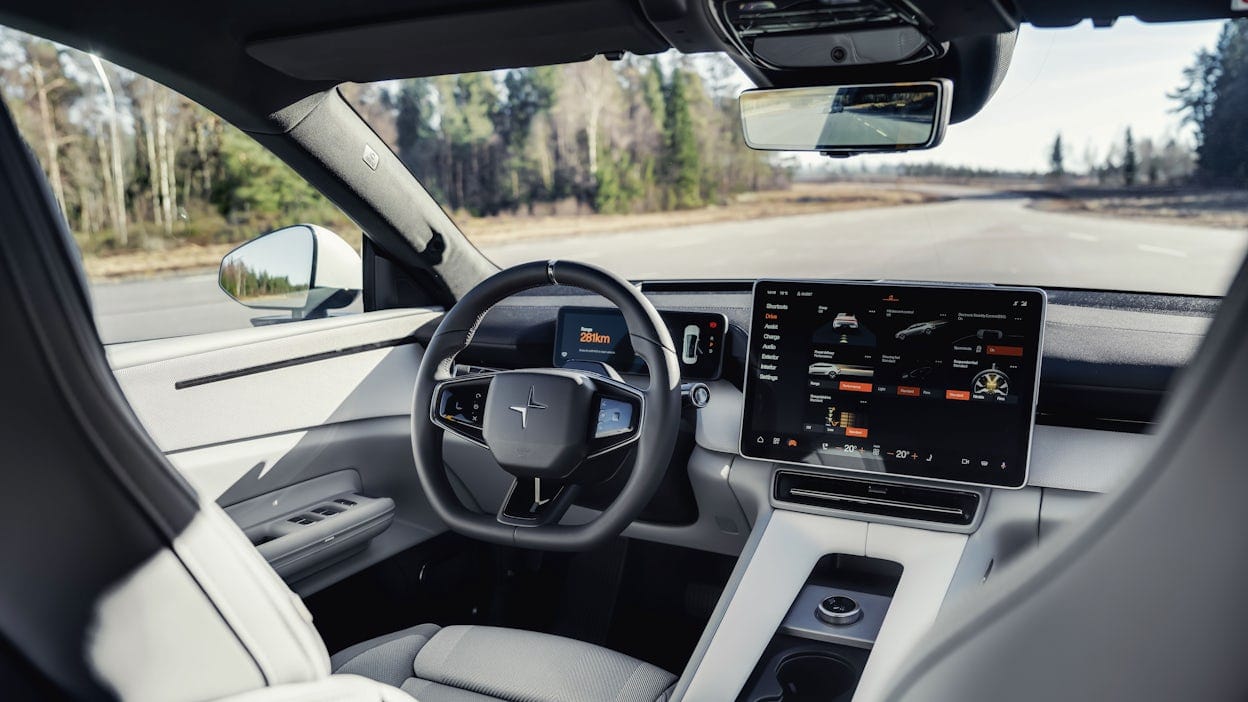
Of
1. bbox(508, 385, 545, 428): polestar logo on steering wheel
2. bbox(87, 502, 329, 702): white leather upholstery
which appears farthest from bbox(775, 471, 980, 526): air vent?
bbox(87, 502, 329, 702): white leather upholstery

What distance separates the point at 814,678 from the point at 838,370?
811 millimetres

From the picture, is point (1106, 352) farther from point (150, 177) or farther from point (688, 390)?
point (150, 177)


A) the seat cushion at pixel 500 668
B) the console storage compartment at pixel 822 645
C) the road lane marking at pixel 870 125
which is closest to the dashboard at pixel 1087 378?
the console storage compartment at pixel 822 645

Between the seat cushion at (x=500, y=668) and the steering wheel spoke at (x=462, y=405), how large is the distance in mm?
515

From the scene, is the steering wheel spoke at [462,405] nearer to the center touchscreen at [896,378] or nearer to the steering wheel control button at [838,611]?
the center touchscreen at [896,378]

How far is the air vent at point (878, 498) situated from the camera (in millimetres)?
2502

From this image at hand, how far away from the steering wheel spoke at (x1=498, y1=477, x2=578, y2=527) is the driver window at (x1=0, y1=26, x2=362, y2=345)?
110cm

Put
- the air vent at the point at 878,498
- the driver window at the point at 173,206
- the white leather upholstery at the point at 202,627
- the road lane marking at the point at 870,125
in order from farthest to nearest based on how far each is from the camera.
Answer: the driver window at the point at 173,206 → the air vent at the point at 878,498 → the road lane marking at the point at 870,125 → the white leather upholstery at the point at 202,627

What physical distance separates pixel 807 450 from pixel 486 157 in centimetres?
1283

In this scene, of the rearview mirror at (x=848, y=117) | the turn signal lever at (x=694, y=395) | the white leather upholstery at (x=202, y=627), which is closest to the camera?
the white leather upholstery at (x=202, y=627)

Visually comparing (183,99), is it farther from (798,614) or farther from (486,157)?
(486,157)

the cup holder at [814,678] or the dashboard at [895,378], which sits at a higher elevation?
the dashboard at [895,378]

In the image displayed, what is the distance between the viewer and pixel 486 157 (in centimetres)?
1471

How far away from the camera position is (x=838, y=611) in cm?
253
